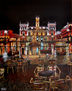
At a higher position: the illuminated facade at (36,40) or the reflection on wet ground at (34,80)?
the illuminated facade at (36,40)

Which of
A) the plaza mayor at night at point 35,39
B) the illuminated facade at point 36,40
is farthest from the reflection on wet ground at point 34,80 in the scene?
the illuminated facade at point 36,40

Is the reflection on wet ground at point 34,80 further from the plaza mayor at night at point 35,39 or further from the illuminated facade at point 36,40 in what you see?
the illuminated facade at point 36,40

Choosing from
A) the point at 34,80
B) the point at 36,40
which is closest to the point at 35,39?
the point at 36,40

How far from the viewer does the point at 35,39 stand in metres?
3.24

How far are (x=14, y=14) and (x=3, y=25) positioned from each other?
Answer: 0.39 meters

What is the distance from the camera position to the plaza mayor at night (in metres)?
3.19

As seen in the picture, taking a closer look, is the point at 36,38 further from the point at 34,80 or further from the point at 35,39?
the point at 34,80

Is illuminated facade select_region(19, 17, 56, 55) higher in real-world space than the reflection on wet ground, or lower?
higher

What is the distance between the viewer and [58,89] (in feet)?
9.55

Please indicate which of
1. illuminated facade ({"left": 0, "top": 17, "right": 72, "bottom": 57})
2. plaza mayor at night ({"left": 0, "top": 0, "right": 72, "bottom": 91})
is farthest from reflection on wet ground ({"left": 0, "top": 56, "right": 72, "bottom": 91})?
illuminated facade ({"left": 0, "top": 17, "right": 72, "bottom": 57})

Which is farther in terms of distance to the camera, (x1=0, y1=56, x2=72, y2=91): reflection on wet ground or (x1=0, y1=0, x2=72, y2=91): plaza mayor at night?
(x1=0, y1=0, x2=72, y2=91): plaza mayor at night

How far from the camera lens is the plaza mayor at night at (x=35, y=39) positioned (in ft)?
10.5

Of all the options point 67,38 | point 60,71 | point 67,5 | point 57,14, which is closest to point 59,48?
point 67,38

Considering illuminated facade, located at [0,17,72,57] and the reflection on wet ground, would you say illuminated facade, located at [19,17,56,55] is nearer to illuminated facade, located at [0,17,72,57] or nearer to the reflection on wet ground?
illuminated facade, located at [0,17,72,57]
